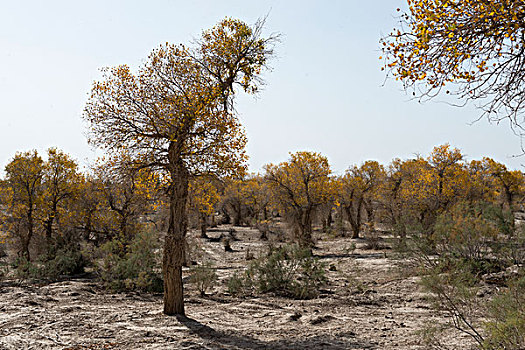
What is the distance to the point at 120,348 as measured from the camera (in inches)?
277

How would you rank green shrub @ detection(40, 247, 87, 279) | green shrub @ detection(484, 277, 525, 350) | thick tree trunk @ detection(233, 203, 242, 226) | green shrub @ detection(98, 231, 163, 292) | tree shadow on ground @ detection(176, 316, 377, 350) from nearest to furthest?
green shrub @ detection(484, 277, 525, 350) → tree shadow on ground @ detection(176, 316, 377, 350) → green shrub @ detection(98, 231, 163, 292) → green shrub @ detection(40, 247, 87, 279) → thick tree trunk @ detection(233, 203, 242, 226)

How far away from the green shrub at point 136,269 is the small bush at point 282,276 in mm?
2565

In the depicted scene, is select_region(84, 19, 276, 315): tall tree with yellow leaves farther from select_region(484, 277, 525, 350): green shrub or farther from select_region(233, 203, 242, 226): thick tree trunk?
select_region(233, 203, 242, 226): thick tree trunk

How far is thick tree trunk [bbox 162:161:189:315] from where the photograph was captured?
9.01 meters

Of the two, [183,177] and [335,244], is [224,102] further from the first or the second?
[335,244]

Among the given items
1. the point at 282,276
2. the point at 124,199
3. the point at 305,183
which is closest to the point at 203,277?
the point at 282,276

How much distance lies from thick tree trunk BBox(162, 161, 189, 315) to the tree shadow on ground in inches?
54.2

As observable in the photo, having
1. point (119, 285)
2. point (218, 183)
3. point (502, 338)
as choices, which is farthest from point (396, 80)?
point (119, 285)

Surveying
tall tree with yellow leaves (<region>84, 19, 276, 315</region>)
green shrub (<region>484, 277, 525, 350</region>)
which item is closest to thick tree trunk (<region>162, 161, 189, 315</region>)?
tall tree with yellow leaves (<region>84, 19, 276, 315</region>)

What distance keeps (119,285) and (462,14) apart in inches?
464

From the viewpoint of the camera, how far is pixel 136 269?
13031 millimetres

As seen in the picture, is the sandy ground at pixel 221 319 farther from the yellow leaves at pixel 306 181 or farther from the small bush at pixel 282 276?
the yellow leaves at pixel 306 181

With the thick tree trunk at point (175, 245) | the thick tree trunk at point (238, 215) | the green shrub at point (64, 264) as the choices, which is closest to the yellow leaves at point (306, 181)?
the green shrub at point (64, 264)

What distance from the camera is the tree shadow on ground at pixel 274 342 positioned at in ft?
22.4
